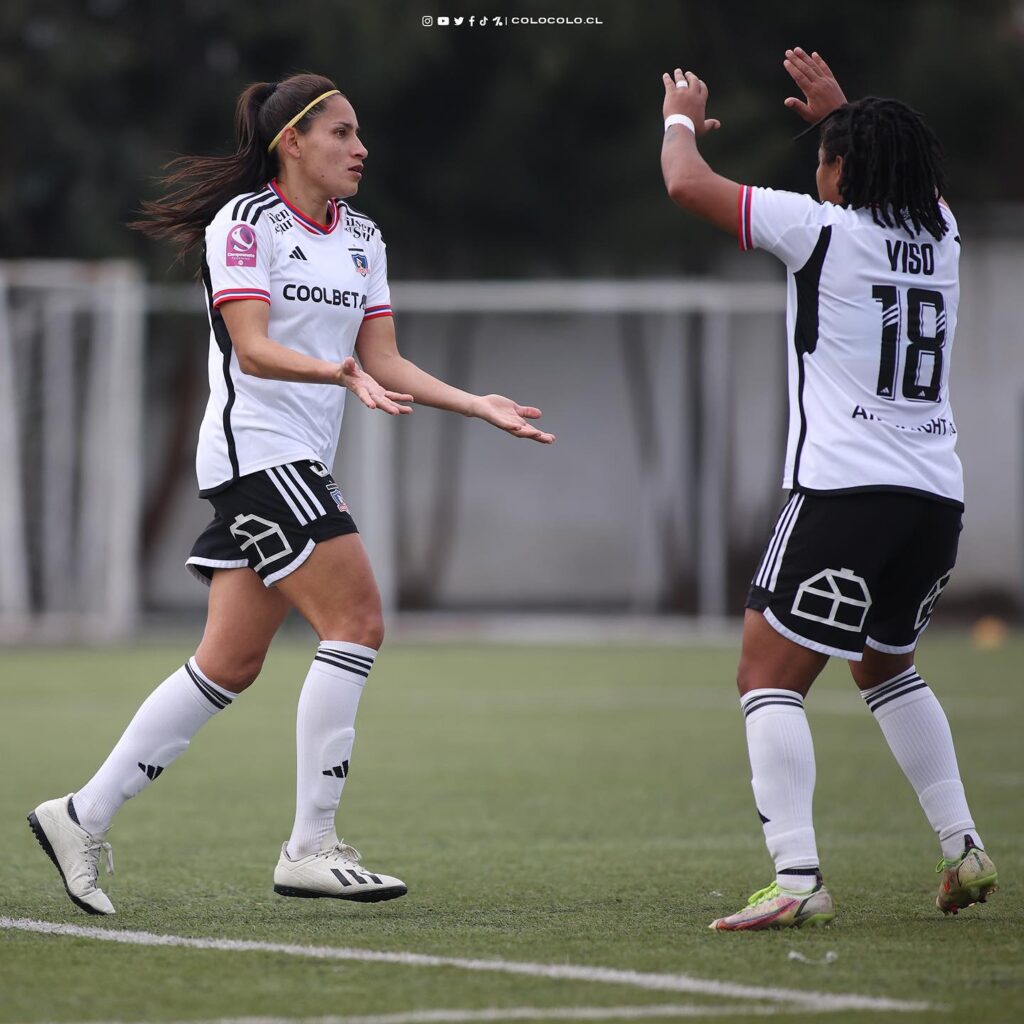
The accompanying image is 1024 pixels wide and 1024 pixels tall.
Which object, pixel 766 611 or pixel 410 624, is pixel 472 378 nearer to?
pixel 410 624

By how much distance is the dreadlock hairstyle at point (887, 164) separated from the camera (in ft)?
16.0

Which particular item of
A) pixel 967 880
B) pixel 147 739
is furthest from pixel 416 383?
pixel 967 880

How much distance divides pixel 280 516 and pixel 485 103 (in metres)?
17.5

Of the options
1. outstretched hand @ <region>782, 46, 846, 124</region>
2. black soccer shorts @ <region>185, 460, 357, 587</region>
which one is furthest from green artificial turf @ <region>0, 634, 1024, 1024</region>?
outstretched hand @ <region>782, 46, 846, 124</region>

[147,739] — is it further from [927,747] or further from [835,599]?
[927,747]

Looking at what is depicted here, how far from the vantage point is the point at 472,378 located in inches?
958

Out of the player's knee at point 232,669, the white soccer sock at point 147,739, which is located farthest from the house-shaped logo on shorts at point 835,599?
the white soccer sock at point 147,739

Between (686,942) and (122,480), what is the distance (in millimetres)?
14687

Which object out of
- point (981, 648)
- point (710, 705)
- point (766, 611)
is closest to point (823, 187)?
point (766, 611)

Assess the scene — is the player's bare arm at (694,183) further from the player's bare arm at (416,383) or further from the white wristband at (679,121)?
the player's bare arm at (416,383)

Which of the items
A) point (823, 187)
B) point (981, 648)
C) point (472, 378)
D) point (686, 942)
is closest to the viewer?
point (686, 942)

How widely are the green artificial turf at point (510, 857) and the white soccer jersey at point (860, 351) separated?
3.81ft

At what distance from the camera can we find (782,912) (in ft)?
15.5

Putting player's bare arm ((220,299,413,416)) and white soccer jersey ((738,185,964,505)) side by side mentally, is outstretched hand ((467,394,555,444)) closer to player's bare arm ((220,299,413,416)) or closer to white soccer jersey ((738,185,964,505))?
player's bare arm ((220,299,413,416))
